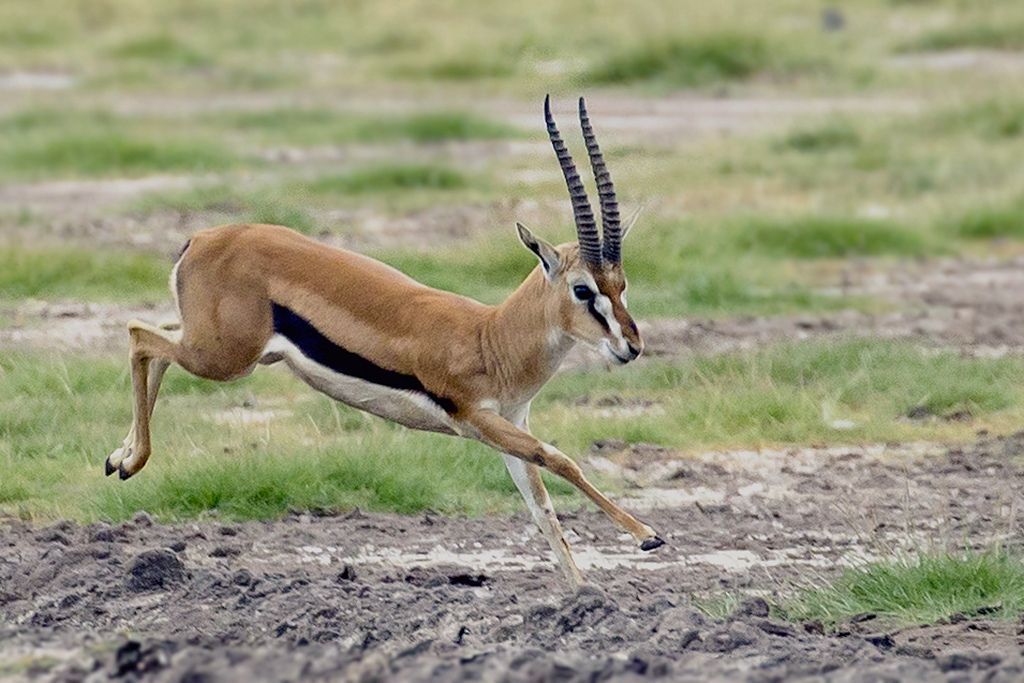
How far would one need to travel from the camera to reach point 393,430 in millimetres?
7914

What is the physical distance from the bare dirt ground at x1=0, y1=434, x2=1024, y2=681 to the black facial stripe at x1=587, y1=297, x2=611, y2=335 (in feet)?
2.50

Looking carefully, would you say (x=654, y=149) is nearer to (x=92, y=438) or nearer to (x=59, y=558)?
(x=92, y=438)

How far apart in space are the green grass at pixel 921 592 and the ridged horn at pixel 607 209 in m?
1.14

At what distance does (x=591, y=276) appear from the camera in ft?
18.7

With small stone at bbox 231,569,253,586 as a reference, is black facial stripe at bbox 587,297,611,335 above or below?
above

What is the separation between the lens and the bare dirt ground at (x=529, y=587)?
4430 millimetres

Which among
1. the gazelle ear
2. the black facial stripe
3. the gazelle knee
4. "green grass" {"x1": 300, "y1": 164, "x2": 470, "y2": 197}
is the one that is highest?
the gazelle ear

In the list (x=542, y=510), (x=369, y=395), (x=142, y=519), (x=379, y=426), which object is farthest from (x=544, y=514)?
(x=379, y=426)

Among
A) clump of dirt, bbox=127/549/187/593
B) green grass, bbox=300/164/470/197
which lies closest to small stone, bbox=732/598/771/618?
clump of dirt, bbox=127/549/187/593

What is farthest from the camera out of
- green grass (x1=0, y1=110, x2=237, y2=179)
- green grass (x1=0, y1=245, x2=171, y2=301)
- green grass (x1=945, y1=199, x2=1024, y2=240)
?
green grass (x1=0, y1=110, x2=237, y2=179)

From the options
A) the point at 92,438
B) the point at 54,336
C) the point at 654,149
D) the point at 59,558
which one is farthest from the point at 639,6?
the point at 59,558

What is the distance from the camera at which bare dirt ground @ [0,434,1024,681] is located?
443 cm

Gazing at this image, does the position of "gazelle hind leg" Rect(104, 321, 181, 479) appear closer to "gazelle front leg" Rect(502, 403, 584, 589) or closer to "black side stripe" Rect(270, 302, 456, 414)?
"black side stripe" Rect(270, 302, 456, 414)

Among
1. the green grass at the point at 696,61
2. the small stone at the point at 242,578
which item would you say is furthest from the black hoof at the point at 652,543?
the green grass at the point at 696,61
